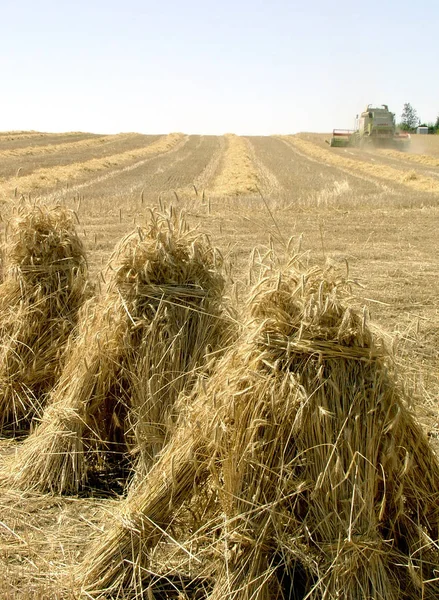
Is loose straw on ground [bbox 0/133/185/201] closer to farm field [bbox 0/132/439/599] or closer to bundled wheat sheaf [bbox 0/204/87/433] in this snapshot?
farm field [bbox 0/132/439/599]

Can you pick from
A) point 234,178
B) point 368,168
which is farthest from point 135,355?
point 368,168

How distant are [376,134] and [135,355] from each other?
42779mm

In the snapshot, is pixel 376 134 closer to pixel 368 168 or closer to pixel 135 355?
pixel 368 168

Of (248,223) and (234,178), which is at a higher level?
(248,223)

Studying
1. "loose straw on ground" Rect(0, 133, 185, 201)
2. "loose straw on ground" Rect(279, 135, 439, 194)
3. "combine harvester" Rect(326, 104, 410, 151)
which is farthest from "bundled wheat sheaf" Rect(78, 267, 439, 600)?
"combine harvester" Rect(326, 104, 410, 151)

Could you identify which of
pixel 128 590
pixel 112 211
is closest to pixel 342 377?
pixel 128 590

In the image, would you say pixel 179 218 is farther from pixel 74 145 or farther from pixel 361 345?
pixel 74 145

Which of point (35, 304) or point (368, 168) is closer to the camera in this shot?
point (35, 304)

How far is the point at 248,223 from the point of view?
882 cm

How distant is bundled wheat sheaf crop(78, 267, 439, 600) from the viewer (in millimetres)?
2787

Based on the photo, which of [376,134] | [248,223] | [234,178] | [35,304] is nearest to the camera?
[35,304]

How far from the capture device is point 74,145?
149ft

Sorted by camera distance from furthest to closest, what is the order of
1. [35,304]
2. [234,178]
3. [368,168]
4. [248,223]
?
[368,168]
[234,178]
[248,223]
[35,304]

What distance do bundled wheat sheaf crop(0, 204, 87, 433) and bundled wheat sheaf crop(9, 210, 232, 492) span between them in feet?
2.14
